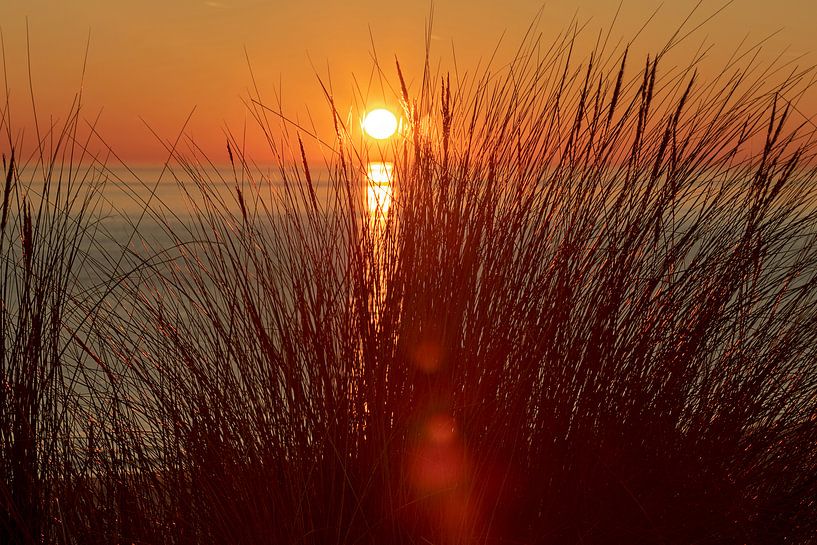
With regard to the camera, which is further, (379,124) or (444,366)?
(379,124)

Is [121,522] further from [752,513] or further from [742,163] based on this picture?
[742,163]

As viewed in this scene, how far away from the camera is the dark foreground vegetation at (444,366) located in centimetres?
163

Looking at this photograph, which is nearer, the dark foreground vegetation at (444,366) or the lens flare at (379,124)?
the dark foreground vegetation at (444,366)

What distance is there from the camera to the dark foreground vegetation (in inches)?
64.1

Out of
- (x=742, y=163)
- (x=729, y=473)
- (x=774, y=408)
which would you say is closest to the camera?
(x=729, y=473)

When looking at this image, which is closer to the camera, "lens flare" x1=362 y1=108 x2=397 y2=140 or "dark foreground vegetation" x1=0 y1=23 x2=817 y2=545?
"dark foreground vegetation" x1=0 y1=23 x2=817 y2=545

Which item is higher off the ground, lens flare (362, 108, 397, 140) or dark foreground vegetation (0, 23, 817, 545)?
lens flare (362, 108, 397, 140)

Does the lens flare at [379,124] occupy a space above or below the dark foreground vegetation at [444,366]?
above

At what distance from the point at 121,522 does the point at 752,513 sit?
4.54ft

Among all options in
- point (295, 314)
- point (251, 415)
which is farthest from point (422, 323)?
point (251, 415)

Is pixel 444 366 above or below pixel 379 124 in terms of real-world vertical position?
below

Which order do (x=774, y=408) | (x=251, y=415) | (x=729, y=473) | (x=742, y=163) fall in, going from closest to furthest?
(x=251, y=415)
(x=729, y=473)
(x=774, y=408)
(x=742, y=163)

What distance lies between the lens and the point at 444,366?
1659mm

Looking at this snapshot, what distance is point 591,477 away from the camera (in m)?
1.68
